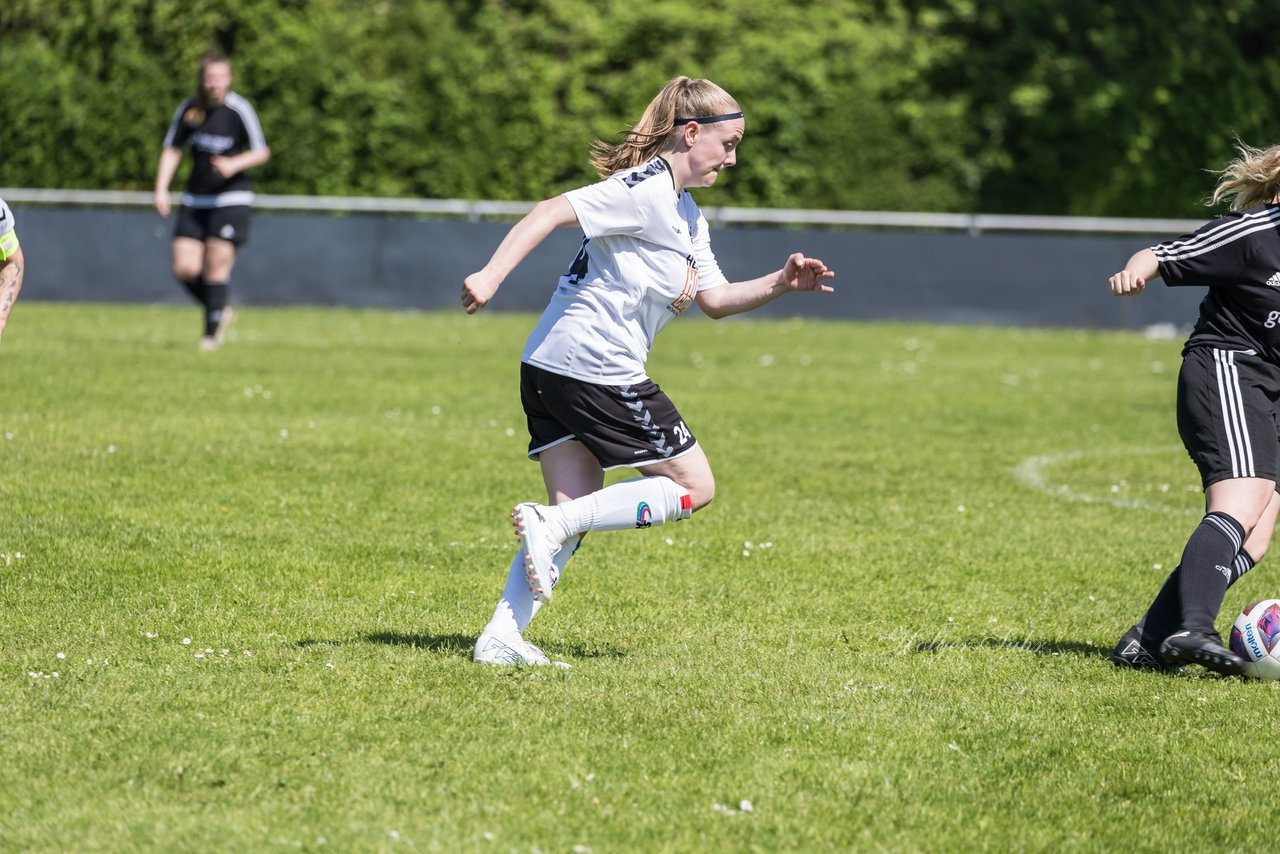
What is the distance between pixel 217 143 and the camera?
1422 centimetres

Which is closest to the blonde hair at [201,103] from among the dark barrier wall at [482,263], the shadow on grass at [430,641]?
the dark barrier wall at [482,263]

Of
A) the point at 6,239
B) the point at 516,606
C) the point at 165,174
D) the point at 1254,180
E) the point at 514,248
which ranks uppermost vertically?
the point at 1254,180

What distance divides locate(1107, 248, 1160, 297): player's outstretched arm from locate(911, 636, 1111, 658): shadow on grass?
125 cm

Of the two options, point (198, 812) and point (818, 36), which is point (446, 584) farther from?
point (818, 36)

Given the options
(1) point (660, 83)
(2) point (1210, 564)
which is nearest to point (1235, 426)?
(2) point (1210, 564)

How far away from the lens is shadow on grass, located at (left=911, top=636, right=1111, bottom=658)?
5.51m

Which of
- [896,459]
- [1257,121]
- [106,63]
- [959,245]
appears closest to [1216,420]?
[896,459]

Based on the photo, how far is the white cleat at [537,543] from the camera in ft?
15.8

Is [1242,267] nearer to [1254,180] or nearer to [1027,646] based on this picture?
[1254,180]

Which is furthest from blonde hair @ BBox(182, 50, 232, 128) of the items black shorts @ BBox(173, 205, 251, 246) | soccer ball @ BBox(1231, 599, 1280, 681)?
soccer ball @ BBox(1231, 599, 1280, 681)

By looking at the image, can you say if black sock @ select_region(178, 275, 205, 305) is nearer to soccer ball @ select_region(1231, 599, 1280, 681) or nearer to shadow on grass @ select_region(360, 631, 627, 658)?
shadow on grass @ select_region(360, 631, 627, 658)

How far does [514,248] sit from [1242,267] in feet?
7.99

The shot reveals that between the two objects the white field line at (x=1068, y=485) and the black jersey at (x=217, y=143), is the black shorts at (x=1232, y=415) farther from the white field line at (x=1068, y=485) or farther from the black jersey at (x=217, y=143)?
the black jersey at (x=217, y=143)

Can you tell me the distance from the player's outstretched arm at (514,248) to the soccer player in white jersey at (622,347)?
0.05 meters
